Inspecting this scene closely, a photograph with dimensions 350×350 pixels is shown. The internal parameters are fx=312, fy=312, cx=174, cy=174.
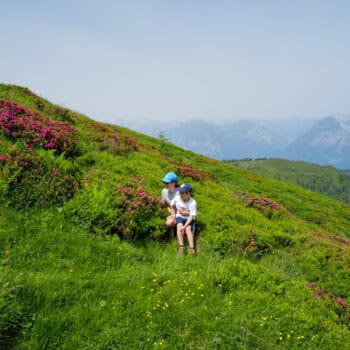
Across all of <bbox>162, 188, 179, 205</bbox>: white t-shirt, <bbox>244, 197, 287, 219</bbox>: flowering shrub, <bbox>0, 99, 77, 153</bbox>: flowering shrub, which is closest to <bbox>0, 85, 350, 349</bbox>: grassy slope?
<bbox>162, 188, 179, 205</bbox>: white t-shirt

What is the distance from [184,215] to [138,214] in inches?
63.7

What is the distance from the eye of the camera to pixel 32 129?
1050cm

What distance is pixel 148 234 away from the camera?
9.42 metres

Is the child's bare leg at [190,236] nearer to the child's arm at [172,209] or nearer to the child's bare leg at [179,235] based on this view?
the child's bare leg at [179,235]

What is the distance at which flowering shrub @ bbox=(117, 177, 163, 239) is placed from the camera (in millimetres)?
8828

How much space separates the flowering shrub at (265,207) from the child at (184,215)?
475 centimetres

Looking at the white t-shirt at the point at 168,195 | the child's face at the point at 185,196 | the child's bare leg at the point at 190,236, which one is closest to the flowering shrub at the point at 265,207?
the white t-shirt at the point at 168,195

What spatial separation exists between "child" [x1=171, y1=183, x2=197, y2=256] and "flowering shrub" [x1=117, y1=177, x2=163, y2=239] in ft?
1.88

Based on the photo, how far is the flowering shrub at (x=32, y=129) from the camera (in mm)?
10166

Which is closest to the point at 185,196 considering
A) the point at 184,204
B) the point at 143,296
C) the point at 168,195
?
the point at 184,204

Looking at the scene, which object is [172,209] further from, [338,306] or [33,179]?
[338,306]

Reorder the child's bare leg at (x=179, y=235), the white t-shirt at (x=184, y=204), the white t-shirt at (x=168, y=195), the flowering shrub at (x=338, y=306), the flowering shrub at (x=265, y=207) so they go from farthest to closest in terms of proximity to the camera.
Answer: the flowering shrub at (x=265, y=207) < the white t-shirt at (x=168, y=195) < the white t-shirt at (x=184, y=204) < the child's bare leg at (x=179, y=235) < the flowering shrub at (x=338, y=306)

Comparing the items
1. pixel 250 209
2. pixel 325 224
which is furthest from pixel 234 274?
pixel 325 224

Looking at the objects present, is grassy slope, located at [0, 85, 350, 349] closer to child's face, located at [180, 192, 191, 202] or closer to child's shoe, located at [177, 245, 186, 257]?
child's shoe, located at [177, 245, 186, 257]
